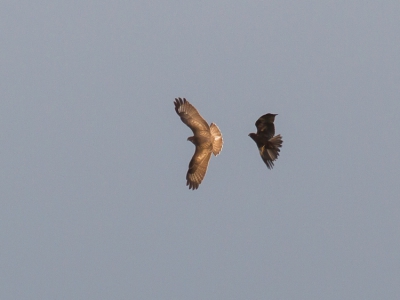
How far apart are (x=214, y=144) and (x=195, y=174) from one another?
130cm

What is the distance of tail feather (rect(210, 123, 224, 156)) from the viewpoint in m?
62.5

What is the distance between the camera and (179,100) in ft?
206

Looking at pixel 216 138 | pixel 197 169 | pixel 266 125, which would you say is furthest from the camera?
pixel 197 169

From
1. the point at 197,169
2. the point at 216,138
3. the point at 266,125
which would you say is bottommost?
the point at 197,169

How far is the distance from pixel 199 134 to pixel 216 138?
1.90 feet

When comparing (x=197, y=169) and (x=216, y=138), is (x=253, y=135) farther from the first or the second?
(x=197, y=169)

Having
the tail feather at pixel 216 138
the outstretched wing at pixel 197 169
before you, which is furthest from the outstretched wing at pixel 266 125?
the outstretched wing at pixel 197 169

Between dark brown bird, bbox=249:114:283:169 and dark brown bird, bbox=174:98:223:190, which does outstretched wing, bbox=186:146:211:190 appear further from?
dark brown bird, bbox=249:114:283:169

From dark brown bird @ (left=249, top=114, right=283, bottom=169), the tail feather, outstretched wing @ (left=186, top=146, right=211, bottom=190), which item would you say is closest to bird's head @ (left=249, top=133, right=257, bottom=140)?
dark brown bird @ (left=249, top=114, right=283, bottom=169)

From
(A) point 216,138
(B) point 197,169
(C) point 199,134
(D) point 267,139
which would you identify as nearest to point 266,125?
(D) point 267,139

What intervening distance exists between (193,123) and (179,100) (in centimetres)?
92

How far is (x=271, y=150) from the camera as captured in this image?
62969 millimetres

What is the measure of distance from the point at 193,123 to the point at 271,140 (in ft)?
8.56

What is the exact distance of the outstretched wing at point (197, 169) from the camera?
62750 millimetres
